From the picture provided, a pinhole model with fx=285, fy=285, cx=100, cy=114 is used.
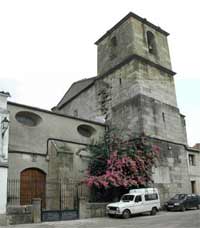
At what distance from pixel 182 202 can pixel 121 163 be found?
5.28 m

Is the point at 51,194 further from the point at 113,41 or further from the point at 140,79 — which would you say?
the point at 113,41

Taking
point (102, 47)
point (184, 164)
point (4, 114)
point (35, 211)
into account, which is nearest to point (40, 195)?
point (35, 211)

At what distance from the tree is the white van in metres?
1.20

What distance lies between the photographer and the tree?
1878 cm

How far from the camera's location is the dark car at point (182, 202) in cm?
1988

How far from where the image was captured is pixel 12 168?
17641mm

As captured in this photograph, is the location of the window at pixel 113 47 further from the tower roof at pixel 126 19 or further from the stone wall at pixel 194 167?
the stone wall at pixel 194 167

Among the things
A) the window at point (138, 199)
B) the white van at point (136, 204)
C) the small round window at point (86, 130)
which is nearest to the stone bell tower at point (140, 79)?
the small round window at point (86, 130)

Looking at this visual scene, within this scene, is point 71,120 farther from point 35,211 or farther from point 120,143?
point 35,211

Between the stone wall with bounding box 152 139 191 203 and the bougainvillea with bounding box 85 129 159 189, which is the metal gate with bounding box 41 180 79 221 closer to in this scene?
the bougainvillea with bounding box 85 129 159 189

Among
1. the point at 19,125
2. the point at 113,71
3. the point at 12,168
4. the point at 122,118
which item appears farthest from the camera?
the point at 113,71

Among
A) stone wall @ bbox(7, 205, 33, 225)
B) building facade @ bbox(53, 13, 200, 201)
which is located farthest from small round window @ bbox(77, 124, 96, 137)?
stone wall @ bbox(7, 205, 33, 225)

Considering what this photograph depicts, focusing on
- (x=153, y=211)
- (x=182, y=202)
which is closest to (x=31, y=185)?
(x=153, y=211)

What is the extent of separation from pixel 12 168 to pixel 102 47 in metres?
16.2
